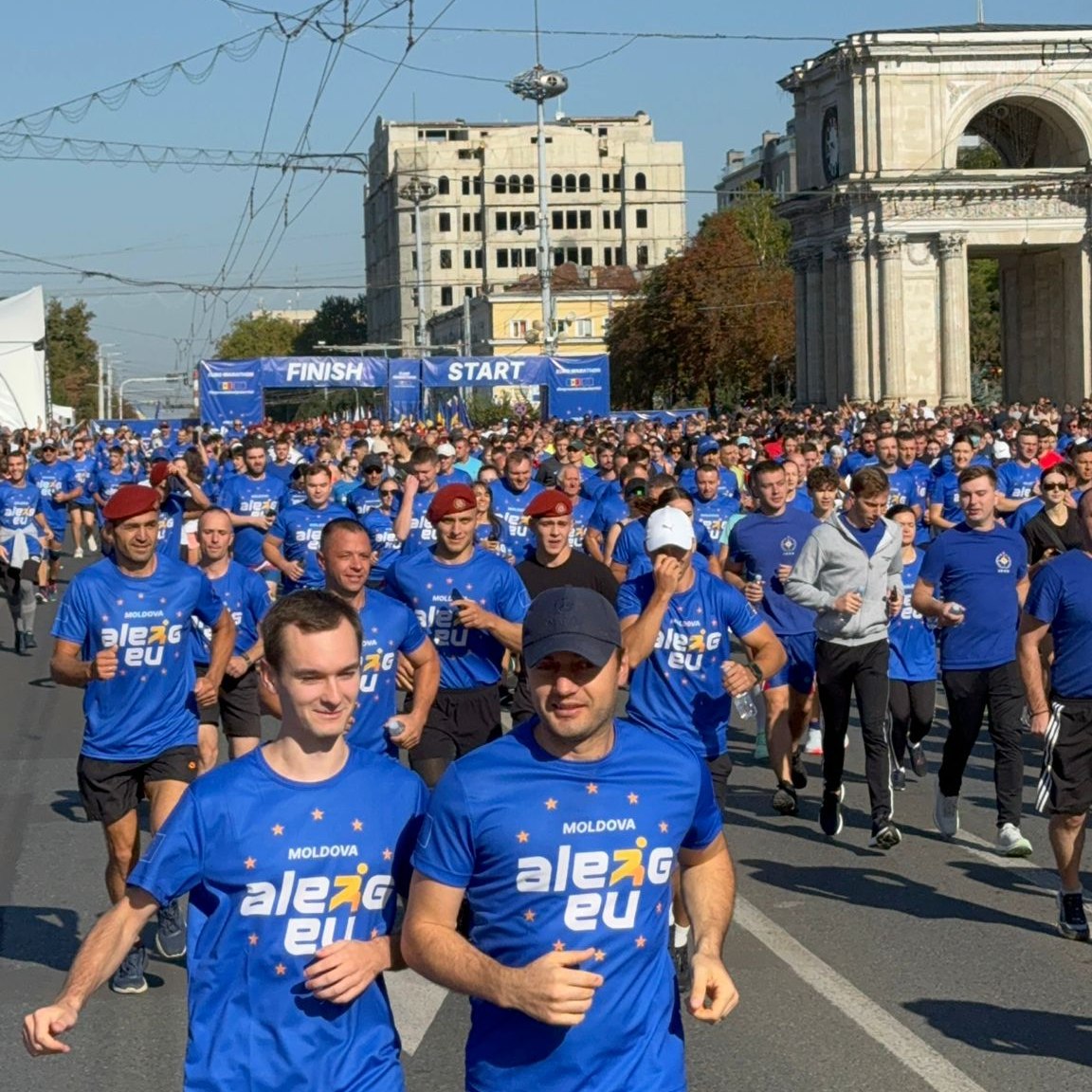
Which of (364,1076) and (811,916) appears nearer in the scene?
(364,1076)

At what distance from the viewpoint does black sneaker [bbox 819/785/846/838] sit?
10.8 metres

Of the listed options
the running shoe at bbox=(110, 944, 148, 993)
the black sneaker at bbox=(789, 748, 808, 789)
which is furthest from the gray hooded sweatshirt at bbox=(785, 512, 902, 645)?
the running shoe at bbox=(110, 944, 148, 993)

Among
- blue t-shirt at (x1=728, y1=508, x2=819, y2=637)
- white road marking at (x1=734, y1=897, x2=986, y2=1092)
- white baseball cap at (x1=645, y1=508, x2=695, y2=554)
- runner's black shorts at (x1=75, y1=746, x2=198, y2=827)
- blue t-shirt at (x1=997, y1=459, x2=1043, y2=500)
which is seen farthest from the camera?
blue t-shirt at (x1=997, y1=459, x2=1043, y2=500)

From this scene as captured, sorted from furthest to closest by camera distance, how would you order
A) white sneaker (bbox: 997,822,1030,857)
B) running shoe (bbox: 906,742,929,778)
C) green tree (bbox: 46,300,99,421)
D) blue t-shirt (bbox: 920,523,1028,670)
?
green tree (bbox: 46,300,99,421) → running shoe (bbox: 906,742,929,778) → blue t-shirt (bbox: 920,523,1028,670) → white sneaker (bbox: 997,822,1030,857)

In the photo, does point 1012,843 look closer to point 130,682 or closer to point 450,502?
point 450,502

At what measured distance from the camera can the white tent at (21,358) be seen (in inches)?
2376

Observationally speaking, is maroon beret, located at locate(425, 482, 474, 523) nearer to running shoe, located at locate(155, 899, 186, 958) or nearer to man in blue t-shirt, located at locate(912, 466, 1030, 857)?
running shoe, located at locate(155, 899, 186, 958)

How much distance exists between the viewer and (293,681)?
14.5ft

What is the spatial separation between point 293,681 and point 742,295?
3196 inches

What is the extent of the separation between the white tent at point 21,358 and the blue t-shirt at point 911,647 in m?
50.8

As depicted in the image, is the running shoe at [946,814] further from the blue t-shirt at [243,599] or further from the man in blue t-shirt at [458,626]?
the blue t-shirt at [243,599]

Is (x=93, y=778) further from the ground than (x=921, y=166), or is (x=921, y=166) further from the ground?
(x=921, y=166)

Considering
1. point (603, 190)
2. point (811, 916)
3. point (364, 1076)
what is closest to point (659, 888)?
point (364, 1076)

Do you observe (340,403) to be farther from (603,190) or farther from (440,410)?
(603,190)
